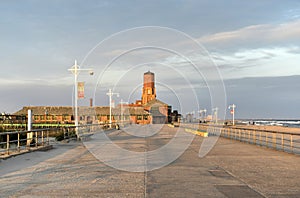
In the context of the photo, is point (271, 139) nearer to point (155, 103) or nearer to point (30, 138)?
point (30, 138)

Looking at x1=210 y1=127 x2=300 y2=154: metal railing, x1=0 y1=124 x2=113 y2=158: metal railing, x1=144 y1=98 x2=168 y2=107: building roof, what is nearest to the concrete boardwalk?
x1=0 y1=124 x2=113 y2=158: metal railing

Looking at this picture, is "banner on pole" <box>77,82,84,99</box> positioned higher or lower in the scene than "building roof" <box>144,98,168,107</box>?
lower

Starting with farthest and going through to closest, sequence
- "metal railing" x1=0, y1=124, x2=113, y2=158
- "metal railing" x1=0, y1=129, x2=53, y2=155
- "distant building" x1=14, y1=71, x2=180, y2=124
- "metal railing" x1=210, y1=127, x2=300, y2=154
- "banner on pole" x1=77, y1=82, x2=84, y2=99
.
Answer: "distant building" x1=14, y1=71, x2=180, y2=124
"banner on pole" x1=77, y1=82, x2=84, y2=99
"metal railing" x1=210, y1=127, x2=300, y2=154
"metal railing" x1=0, y1=124, x2=113, y2=158
"metal railing" x1=0, y1=129, x2=53, y2=155

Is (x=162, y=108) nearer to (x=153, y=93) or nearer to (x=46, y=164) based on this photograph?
(x=153, y=93)

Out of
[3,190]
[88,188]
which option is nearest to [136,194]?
[88,188]

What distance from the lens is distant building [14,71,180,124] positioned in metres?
108

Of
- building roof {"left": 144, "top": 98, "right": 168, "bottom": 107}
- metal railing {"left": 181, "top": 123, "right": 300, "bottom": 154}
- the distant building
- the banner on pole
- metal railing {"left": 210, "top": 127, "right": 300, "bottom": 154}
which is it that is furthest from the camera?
building roof {"left": 144, "top": 98, "right": 168, "bottom": 107}

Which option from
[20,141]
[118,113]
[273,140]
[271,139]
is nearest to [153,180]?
[20,141]

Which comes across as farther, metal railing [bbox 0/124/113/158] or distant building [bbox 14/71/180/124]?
distant building [bbox 14/71/180/124]

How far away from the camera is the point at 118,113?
4783 inches

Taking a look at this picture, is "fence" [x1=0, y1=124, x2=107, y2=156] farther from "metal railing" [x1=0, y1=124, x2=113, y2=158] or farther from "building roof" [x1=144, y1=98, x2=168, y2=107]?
"building roof" [x1=144, y1=98, x2=168, y2=107]

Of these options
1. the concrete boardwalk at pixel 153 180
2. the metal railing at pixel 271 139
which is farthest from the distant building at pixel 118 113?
the concrete boardwalk at pixel 153 180

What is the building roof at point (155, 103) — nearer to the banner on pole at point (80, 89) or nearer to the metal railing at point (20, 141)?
the banner on pole at point (80, 89)

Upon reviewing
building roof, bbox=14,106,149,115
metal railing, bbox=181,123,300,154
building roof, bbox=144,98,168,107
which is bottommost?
metal railing, bbox=181,123,300,154
